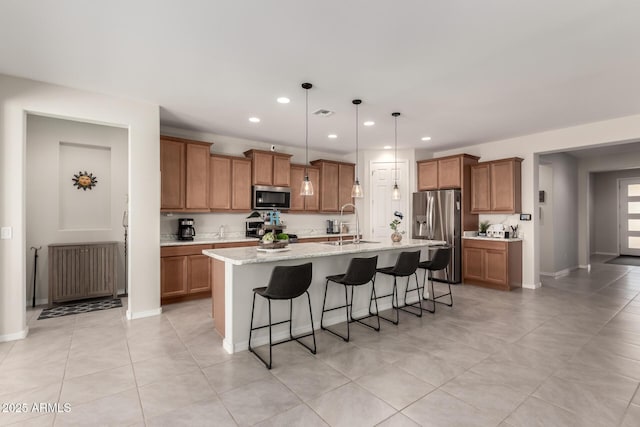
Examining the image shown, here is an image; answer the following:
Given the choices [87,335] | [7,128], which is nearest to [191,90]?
[7,128]

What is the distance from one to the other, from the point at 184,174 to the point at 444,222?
466 centimetres

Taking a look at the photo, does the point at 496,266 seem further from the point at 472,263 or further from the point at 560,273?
the point at 560,273

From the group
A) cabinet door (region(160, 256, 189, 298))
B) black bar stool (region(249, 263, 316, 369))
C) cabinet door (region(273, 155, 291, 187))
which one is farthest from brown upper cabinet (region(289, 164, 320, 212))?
black bar stool (region(249, 263, 316, 369))

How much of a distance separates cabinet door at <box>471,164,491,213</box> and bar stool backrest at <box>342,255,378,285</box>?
3.62 m

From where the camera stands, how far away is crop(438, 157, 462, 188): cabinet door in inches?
237

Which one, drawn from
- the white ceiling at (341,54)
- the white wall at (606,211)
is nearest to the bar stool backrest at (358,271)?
the white ceiling at (341,54)

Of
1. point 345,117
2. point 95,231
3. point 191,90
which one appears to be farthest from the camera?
point 95,231

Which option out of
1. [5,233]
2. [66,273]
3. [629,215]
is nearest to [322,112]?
[5,233]

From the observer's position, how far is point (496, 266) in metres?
5.43

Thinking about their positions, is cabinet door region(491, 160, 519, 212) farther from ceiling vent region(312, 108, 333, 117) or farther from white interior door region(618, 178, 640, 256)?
white interior door region(618, 178, 640, 256)

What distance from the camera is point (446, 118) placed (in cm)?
457

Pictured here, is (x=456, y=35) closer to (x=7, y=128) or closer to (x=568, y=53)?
(x=568, y=53)

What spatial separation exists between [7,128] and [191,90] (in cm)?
183

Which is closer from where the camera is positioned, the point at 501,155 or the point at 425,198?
the point at 501,155
